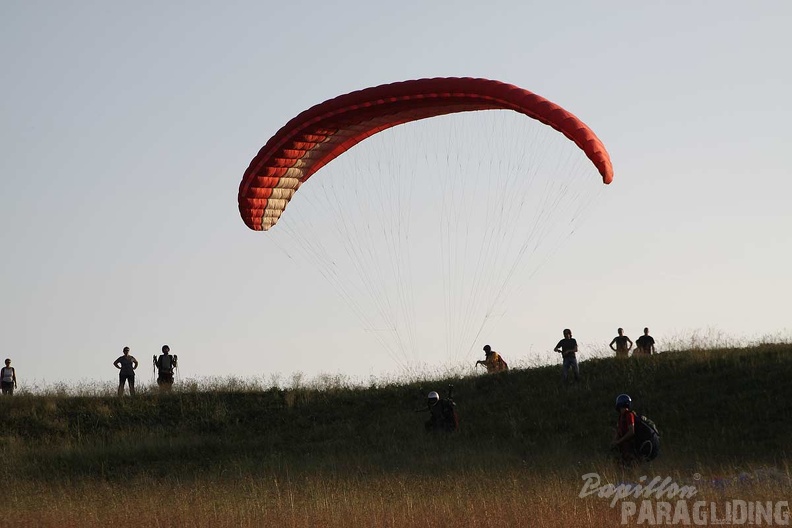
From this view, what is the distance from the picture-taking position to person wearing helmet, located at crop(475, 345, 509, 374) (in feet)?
83.5

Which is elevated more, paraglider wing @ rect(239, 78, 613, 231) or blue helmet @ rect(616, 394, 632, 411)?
paraglider wing @ rect(239, 78, 613, 231)

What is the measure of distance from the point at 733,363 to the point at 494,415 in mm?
4870

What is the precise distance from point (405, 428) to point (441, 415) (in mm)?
1331

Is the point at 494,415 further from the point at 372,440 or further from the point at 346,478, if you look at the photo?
the point at 346,478

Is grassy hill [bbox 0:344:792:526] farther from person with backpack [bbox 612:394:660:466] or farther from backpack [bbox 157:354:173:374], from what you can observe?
person with backpack [bbox 612:394:660:466]

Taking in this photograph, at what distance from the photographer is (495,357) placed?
25641 mm

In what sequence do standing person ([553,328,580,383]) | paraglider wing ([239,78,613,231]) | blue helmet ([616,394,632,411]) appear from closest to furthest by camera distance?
blue helmet ([616,394,632,411]) < paraglider wing ([239,78,613,231]) < standing person ([553,328,580,383])

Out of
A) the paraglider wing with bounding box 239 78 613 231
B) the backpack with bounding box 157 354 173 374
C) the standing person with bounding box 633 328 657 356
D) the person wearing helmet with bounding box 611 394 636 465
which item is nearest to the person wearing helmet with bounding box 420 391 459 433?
the paraglider wing with bounding box 239 78 613 231

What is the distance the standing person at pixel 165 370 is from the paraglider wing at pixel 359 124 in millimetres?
3971

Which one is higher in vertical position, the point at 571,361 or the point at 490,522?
the point at 571,361

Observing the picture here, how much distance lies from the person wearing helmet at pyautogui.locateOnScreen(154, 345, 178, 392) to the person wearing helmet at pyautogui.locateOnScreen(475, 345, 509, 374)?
6.60 meters

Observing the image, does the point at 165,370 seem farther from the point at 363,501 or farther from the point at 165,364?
the point at 363,501

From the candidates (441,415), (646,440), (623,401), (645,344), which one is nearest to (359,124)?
(441,415)

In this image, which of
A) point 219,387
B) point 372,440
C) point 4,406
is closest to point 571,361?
point 372,440
